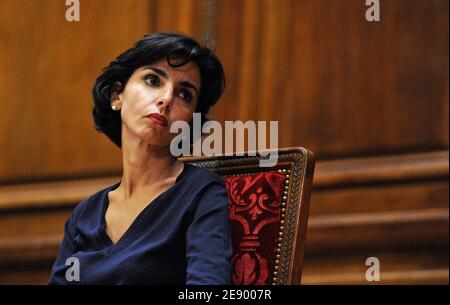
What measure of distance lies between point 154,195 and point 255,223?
21 cm

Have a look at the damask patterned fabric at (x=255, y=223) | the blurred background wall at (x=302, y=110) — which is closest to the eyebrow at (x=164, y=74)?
the damask patterned fabric at (x=255, y=223)

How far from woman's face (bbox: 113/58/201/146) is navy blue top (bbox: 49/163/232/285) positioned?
105 mm

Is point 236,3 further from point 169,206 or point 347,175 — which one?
point 169,206

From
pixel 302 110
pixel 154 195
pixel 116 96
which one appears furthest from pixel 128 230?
pixel 302 110

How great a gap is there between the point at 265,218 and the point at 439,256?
43.9 inches

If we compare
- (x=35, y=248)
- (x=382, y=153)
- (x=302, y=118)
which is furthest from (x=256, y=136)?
(x=35, y=248)

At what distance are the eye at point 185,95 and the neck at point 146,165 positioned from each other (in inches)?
4.0

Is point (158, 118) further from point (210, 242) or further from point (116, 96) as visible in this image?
point (210, 242)

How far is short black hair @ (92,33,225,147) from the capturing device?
160cm

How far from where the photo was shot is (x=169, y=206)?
60.7 inches

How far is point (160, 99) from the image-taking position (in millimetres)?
1572

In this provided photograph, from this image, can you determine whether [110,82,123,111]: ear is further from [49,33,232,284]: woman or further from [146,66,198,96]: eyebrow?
[146,66,198,96]: eyebrow

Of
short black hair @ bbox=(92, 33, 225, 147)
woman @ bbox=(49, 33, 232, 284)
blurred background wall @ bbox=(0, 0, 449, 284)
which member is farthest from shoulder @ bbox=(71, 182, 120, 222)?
blurred background wall @ bbox=(0, 0, 449, 284)

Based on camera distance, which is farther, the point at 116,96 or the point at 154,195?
the point at 116,96
